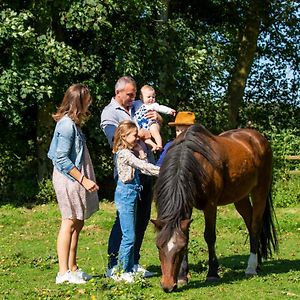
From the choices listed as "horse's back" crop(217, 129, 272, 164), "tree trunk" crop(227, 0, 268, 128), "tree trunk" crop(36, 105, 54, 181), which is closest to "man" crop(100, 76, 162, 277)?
"horse's back" crop(217, 129, 272, 164)

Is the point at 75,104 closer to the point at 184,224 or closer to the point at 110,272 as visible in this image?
the point at 184,224

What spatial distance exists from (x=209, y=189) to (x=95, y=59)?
24.0 ft

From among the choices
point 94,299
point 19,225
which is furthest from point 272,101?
point 94,299

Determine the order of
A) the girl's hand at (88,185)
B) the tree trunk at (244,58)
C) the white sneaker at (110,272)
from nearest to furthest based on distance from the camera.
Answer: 1. the girl's hand at (88,185)
2. the white sneaker at (110,272)
3. the tree trunk at (244,58)

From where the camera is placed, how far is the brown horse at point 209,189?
5691 mm

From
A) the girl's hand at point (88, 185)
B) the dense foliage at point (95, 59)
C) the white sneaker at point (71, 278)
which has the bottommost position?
the white sneaker at point (71, 278)

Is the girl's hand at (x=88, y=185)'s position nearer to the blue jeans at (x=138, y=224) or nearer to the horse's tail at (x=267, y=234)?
the blue jeans at (x=138, y=224)

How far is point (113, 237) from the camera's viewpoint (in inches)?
266

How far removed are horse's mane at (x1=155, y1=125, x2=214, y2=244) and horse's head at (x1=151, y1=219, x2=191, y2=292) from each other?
52mm

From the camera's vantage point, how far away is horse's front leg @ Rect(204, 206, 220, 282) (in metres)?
6.52

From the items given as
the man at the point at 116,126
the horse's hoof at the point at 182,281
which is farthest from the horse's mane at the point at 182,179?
the horse's hoof at the point at 182,281

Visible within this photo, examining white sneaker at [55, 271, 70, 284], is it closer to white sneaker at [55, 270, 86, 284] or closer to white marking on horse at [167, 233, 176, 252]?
white sneaker at [55, 270, 86, 284]

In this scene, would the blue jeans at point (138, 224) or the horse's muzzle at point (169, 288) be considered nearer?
the horse's muzzle at point (169, 288)

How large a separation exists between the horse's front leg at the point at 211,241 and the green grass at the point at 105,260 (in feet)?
0.39
